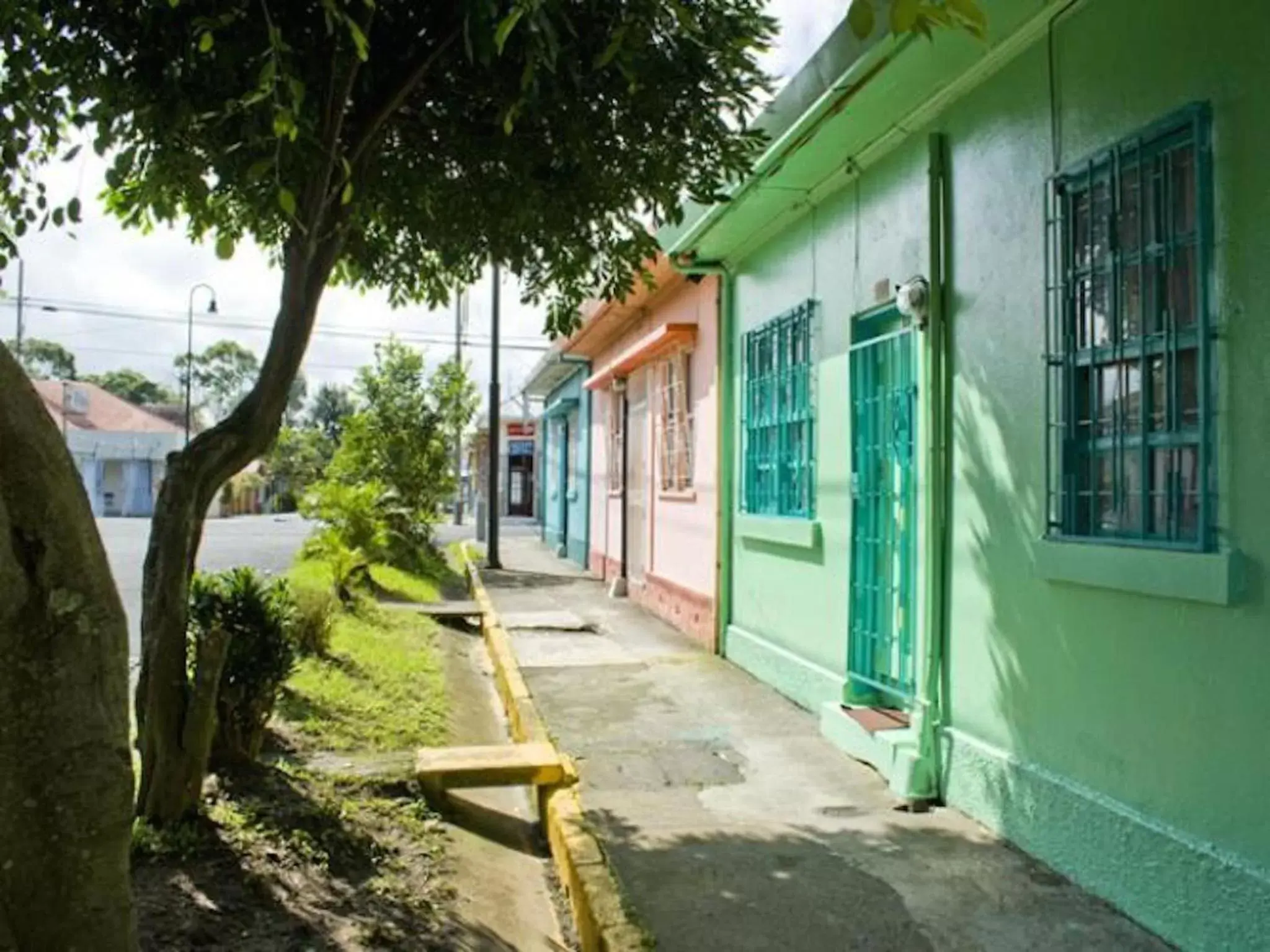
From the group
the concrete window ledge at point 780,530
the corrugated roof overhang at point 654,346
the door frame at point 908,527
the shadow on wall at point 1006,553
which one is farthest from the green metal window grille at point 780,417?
the shadow on wall at point 1006,553

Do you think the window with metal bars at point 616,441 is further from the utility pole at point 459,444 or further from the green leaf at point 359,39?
the green leaf at point 359,39

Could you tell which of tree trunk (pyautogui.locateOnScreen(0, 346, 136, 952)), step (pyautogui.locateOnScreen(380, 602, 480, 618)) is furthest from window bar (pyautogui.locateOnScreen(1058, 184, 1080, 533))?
step (pyautogui.locateOnScreen(380, 602, 480, 618))

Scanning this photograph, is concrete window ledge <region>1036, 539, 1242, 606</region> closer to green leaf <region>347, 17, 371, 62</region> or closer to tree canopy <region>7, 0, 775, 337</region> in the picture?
tree canopy <region>7, 0, 775, 337</region>

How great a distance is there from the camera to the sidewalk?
3816 mm

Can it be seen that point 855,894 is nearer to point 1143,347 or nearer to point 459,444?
point 1143,347

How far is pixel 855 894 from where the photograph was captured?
4137 millimetres

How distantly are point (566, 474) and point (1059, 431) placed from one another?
17.8 m

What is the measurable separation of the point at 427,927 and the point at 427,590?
1168cm

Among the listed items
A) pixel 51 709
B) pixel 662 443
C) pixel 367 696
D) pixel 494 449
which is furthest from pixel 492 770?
pixel 494 449

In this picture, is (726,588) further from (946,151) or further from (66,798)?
(66,798)

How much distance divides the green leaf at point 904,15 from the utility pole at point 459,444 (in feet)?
17.6

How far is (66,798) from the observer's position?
2371 millimetres

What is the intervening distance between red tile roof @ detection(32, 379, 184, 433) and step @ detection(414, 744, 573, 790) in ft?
189

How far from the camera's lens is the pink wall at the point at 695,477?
32.6 ft
